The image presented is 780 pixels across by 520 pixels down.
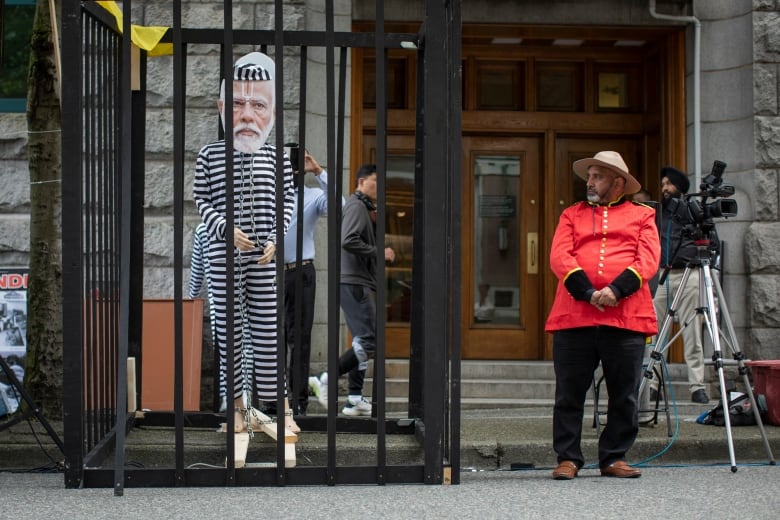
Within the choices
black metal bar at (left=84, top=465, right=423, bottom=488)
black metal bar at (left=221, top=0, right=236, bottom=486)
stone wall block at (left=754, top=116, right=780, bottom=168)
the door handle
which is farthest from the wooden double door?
black metal bar at (left=221, top=0, right=236, bottom=486)

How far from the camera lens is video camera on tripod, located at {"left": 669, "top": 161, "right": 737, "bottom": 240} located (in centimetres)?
739

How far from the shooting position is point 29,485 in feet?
20.5

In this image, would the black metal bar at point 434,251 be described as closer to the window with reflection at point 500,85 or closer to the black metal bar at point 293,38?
the black metal bar at point 293,38

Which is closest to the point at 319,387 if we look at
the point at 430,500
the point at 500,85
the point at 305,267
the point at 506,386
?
the point at 305,267

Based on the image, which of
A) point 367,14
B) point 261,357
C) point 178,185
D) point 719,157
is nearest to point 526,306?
point 719,157

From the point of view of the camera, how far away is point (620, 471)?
6570mm

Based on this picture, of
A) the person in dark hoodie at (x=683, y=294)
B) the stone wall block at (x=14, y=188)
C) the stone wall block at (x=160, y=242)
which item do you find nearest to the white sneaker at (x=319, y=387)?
the stone wall block at (x=160, y=242)

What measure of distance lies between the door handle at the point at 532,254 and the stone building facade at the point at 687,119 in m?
1.79

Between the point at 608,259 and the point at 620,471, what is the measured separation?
121cm

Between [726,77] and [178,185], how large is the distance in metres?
6.12

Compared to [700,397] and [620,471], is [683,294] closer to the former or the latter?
[700,397]

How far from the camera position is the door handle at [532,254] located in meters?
11.5

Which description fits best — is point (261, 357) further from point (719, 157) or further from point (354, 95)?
point (719, 157)

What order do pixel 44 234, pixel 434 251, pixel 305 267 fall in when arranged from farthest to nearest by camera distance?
pixel 305 267
pixel 44 234
pixel 434 251
